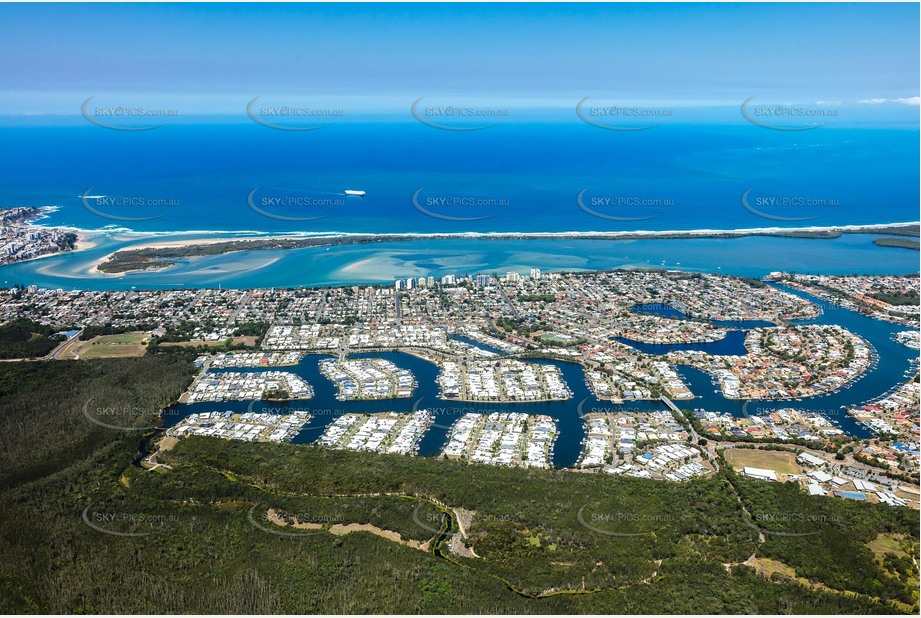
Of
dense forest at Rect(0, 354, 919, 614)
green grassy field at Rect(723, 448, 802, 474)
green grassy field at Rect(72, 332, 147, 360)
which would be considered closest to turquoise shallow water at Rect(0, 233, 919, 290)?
green grassy field at Rect(72, 332, 147, 360)

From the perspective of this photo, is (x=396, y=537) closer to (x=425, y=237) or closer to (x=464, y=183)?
(x=425, y=237)

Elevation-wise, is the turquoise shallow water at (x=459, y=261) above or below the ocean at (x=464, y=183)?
below

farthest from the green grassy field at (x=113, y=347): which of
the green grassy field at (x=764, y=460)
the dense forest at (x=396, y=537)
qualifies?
the green grassy field at (x=764, y=460)

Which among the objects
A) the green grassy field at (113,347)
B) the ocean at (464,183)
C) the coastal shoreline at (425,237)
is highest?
the ocean at (464,183)

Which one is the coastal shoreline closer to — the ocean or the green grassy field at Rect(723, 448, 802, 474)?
the ocean

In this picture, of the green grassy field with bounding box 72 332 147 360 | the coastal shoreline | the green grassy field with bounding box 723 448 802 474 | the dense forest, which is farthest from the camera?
the coastal shoreline

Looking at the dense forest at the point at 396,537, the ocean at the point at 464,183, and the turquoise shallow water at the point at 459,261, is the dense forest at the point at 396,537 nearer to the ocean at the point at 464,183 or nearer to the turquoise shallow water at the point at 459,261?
the turquoise shallow water at the point at 459,261

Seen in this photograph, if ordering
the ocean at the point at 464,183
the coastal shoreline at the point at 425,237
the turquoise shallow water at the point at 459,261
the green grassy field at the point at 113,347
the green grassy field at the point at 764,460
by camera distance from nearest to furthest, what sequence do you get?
the green grassy field at the point at 764,460 → the green grassy field at the point at 113,347 → the turquoise shallow water at the point at 459,261 → the coastal shoreline at the point at 425,237 → the ocean at the point at 464,183

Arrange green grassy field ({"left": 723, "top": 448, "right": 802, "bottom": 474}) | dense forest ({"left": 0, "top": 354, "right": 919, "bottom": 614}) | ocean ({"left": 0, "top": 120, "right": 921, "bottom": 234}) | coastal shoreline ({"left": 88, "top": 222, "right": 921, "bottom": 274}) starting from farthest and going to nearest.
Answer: ocean ({"left": 0, "top": 120, "right": 921, "bottom": 234}), coastal shoreline ({"left": 88, "top": 222, "right": 921, "bottom": 274}), green grassy field ({"left": 723, "top": 448, "right": 802, "bottom": 474}), dense forest ({"left": 0, "top": 354, "right": 919, "bottom": 614})
